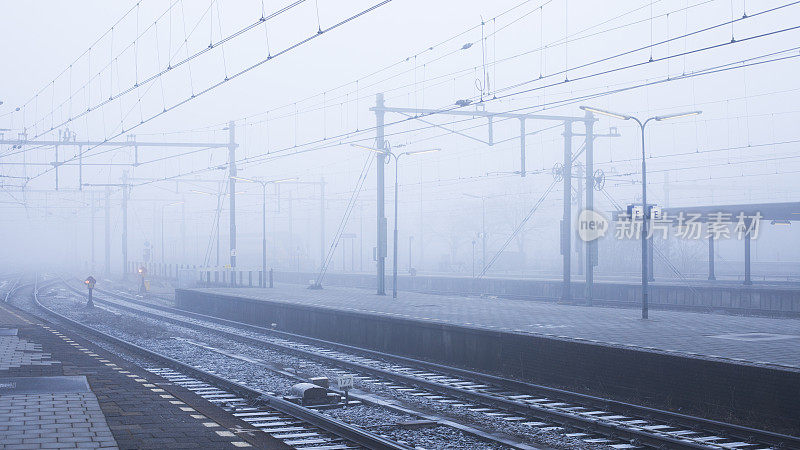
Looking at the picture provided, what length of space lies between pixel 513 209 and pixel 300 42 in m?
67.7

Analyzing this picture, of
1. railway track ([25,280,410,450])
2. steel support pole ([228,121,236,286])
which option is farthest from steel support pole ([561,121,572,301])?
steel support pole ([228,121,236,286])

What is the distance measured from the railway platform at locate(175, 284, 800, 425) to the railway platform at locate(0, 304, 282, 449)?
256 inches

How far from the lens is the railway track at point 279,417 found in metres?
9.88

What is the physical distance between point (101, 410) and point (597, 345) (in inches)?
324

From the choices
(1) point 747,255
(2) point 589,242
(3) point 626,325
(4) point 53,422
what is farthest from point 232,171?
(4) point 53,422

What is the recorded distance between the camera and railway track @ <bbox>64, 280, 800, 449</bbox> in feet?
33.8

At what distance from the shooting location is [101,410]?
11.0 metres

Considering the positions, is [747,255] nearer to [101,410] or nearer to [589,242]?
[589,242]

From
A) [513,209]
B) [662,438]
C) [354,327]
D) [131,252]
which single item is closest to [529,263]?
[513,209]

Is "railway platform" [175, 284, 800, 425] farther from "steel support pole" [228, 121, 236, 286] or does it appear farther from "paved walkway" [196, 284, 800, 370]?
"steel support pole" [228, 121, 236, 286]

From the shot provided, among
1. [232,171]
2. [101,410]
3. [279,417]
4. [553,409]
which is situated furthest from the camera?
[232,171]

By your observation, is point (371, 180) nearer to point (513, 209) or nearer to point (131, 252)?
point (513, 209)

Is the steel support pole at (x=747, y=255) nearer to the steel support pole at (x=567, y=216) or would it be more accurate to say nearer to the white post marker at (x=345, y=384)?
the steel support pole at (x=567, y=216)

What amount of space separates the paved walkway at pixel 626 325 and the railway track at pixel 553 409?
6.15 ft
